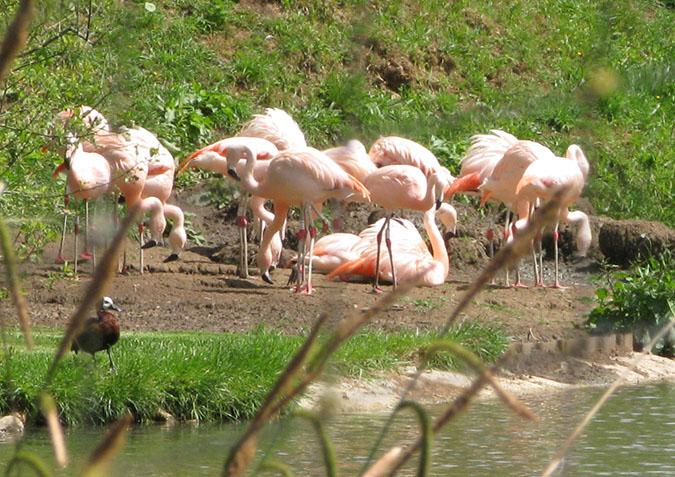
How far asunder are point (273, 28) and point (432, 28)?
383 mm

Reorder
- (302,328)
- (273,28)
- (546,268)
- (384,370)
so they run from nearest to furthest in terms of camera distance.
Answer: (273,28) → (384,370) → (302,328) → (546,268)

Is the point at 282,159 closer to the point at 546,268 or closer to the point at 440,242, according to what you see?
the point at 440,242

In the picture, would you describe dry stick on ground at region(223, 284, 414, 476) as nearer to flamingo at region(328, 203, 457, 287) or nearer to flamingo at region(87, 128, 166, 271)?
flamingo at region(87, 128, 166, 271)

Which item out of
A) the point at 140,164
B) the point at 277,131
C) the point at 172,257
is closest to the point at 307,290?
the point at 140,164

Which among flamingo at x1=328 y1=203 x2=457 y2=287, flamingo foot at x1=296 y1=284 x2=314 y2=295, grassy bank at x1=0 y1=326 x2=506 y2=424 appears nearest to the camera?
grassy bank at x1=0 y1=326 x2=506 y2=424

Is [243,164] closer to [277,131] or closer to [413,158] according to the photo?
[277,131]

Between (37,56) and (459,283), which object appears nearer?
(37,56)

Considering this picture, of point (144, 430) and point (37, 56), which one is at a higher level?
point (37, 56)

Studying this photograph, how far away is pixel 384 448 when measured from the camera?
4.24m

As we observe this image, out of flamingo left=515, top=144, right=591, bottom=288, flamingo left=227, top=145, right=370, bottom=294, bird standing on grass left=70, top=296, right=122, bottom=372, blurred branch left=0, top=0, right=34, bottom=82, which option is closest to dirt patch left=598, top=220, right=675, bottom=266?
flamingo left=515, top=144, right=591, bottom=288

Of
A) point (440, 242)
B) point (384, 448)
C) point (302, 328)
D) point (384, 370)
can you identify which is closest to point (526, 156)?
point (440, 242)

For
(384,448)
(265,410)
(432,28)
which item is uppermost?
(432,28)

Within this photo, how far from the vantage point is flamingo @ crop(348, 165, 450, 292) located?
8.21 m

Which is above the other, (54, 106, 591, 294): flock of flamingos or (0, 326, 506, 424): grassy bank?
(54, 106, 591, 294): flock of flamingos
